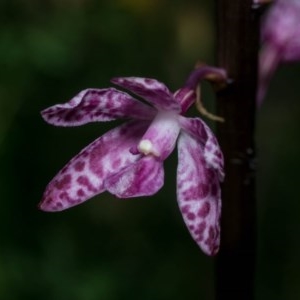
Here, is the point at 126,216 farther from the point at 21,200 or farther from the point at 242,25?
the point at 242,25

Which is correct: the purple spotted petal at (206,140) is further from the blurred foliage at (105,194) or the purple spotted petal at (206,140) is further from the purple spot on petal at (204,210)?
the blurred foliage at (105,194)

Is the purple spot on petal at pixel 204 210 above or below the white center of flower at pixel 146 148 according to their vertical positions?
below

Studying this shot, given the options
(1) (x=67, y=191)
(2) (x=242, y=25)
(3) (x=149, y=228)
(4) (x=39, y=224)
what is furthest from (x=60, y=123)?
(3) (x=149, y=228)

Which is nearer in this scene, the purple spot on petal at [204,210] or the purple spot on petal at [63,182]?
the purple spot on petal at [204,210]

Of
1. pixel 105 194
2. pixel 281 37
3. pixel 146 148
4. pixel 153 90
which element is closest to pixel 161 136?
pixel 146 148

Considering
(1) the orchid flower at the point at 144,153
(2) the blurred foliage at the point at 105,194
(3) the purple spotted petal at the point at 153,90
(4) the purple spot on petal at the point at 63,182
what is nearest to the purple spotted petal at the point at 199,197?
(1) the orchid flower at the point at 144,153

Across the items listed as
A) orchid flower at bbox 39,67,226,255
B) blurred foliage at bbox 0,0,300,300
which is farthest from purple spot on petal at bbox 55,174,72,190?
blurred foliage at bbox 0,0,300,300

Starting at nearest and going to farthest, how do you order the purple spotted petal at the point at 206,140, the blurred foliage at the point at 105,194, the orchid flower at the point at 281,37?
the purple spotted petal at the point at 206,140, the orchid flower at the point at 281,37, the blurred foliage at the point at 105,194

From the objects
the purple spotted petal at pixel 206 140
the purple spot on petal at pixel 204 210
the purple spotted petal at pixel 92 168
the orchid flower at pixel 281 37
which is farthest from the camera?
the orchid flower at pixel 281 37
